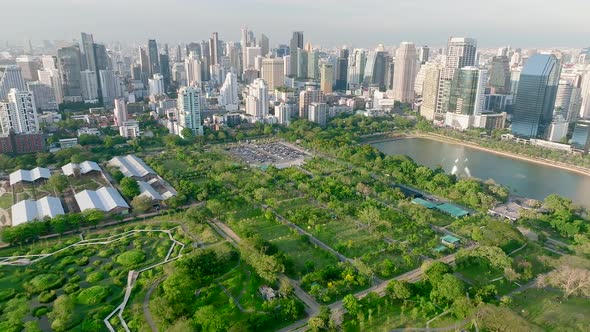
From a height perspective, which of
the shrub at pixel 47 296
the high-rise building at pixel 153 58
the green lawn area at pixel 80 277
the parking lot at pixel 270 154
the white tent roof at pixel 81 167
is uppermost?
the high-rise building at pixel 153 58

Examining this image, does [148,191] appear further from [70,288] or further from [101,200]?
[70,288]

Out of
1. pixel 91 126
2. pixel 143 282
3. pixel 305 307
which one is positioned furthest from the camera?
pixel 91 126

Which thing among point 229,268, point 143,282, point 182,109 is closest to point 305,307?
point 229,268

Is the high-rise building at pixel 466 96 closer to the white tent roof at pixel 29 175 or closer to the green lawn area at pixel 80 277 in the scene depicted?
the green lawn area at pixel 80 277

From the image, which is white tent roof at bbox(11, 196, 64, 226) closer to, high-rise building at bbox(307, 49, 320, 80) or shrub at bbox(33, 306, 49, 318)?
shrub at bbox(33, 306, 49, 318)

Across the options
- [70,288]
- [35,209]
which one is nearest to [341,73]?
[35,209]

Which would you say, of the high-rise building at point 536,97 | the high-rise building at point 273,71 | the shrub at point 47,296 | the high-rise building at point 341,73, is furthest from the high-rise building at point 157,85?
the shrub at point 47,296

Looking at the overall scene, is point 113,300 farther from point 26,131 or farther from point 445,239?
point 26,131
